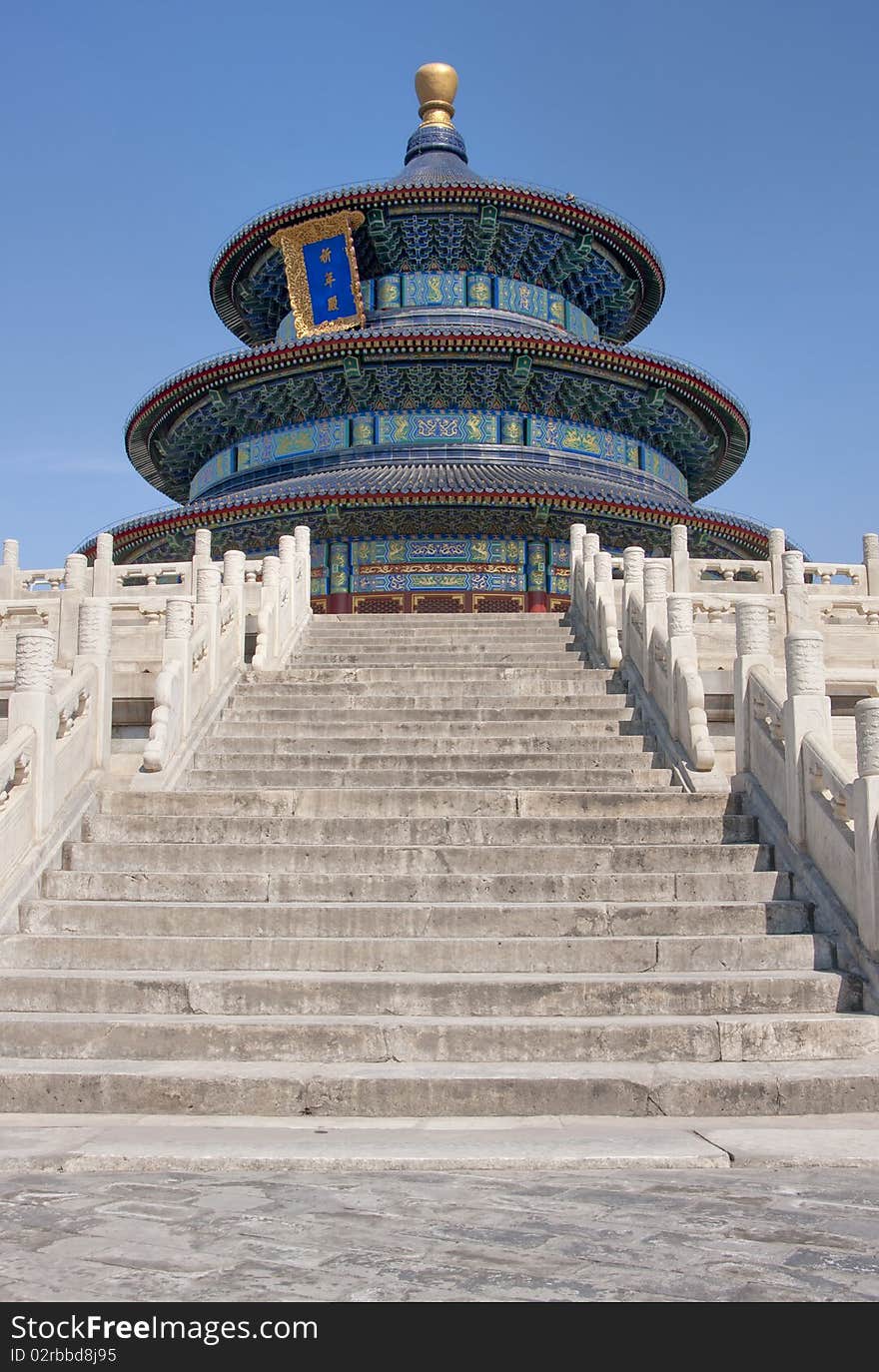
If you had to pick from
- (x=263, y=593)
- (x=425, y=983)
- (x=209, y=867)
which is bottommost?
(x=425, y=983)

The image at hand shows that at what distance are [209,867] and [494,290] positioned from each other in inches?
1023

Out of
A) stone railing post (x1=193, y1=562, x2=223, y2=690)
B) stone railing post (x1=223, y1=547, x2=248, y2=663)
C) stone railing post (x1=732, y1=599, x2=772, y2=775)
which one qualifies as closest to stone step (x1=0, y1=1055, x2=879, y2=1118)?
stone railing post (x1=732, y1=599, x2=772, y2=775)

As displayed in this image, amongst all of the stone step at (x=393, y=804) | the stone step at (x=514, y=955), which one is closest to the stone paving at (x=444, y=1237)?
the stone step at (x=514, y=955)

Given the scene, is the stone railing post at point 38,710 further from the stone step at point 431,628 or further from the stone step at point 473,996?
the stone step at point 431,628

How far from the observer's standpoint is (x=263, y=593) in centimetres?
1424

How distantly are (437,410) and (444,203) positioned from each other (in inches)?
235

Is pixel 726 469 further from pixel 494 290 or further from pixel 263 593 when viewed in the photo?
pixel 263 593

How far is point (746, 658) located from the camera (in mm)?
10133

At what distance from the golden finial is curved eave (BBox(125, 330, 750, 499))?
1210 cm

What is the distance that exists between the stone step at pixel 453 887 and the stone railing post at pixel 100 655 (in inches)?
78.0

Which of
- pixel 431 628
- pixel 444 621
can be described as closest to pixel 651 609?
pixel 431 628

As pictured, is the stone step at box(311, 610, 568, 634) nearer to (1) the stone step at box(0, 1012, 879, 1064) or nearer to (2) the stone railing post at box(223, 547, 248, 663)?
(2) the stone railing post at box(223, 547, 248, 663)

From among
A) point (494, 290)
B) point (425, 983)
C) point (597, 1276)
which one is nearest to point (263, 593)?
point (425, 983)
